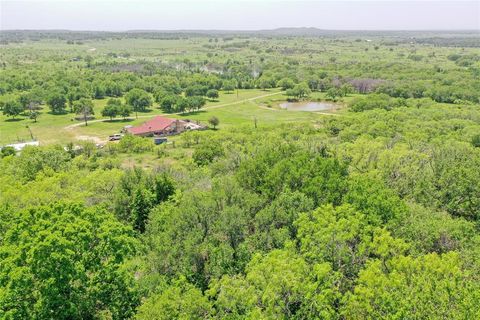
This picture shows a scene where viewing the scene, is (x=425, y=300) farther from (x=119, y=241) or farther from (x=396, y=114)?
(x=396, y=114)

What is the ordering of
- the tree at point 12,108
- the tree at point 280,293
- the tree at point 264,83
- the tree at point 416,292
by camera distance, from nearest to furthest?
the tree at point 416,292 → the tree at point 280,293 → the tree at point 12,108 → the tree at point 264,83

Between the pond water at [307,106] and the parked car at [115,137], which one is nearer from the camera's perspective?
the parked car at [115,137]

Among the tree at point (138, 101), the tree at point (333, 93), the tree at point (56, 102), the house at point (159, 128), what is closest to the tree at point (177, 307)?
the house at point (159, 128)

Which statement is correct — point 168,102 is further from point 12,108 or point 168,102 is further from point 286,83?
point 286,83

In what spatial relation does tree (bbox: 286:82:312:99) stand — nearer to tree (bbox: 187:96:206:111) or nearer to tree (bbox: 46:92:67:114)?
tree (bbox: 187:96:206:111)

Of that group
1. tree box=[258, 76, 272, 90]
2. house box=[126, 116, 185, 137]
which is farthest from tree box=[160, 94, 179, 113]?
tree box=[258, 76, 272, 90]

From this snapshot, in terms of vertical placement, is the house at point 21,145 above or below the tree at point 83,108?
below

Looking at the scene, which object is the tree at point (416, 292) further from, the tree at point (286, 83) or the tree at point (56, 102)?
the tree at point (286, 83)

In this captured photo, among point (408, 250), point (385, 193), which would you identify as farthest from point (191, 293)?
point (385, 193)
